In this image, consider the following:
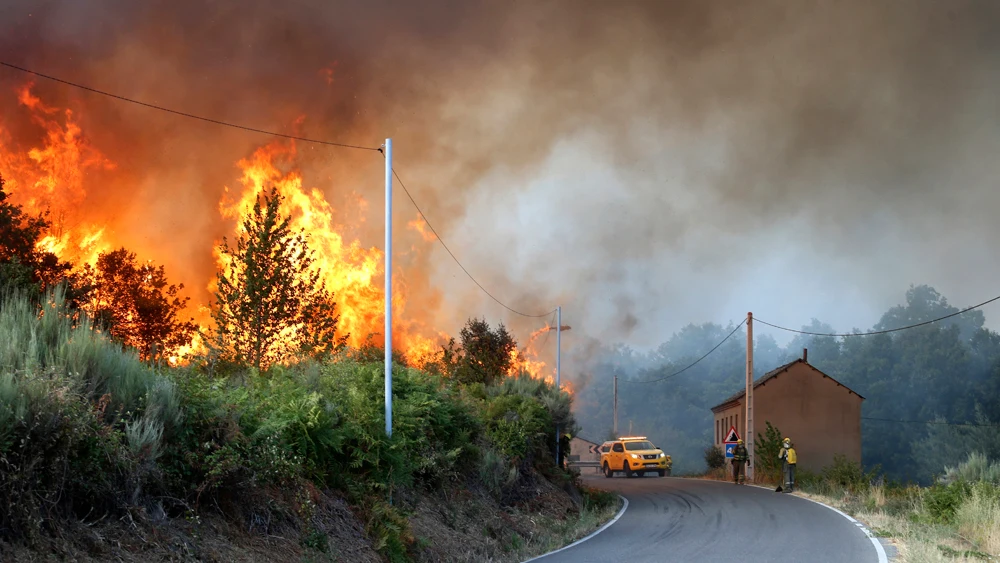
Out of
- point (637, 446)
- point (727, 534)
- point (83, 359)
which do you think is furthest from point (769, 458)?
point (83, 359)

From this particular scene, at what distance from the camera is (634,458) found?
4575 cm

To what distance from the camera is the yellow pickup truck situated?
45.7m

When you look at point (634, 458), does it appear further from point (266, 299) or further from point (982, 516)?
point (982, 516)

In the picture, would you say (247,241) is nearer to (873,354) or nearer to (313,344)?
(313,344)

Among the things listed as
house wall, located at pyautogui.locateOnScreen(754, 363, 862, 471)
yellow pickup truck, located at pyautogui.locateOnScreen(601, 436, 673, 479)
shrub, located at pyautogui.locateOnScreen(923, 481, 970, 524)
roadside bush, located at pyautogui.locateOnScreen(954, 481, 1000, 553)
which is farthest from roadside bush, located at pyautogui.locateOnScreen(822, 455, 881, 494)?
house wall, located at pyautogui.locateOnScreen(754, 363, 862, 471)

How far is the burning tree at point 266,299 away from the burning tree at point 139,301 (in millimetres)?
14729

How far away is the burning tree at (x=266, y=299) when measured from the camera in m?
25.2

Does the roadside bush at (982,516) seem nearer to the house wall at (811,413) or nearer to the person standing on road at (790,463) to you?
the person standing on road at (790,463)

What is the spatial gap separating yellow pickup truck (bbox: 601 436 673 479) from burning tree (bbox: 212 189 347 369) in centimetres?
2370

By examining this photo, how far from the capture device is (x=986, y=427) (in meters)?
70.6

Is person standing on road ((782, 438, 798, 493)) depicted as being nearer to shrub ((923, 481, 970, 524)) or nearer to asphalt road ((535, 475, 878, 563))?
asphalt road ((535, 475, 878, 563))

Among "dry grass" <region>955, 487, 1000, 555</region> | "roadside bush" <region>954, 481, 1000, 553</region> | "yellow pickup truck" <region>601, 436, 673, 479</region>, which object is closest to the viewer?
"dry grass" <region>955, 487, 1000, 555</region>

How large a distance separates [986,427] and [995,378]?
13294mm

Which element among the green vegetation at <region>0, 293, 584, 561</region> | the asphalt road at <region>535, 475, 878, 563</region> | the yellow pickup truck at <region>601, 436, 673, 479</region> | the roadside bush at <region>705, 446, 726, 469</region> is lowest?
the roadside bush at <region>705, 446, 726, 469</region>
